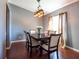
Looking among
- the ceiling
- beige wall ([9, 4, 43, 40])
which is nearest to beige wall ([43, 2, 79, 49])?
the ceiling

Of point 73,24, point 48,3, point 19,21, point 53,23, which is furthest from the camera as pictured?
point 19,21

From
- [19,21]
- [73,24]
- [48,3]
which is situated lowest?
[73,24]

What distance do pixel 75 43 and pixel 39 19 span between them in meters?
4.53

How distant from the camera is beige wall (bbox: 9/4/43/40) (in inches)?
279

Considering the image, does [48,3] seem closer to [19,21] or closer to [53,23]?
[53,23]

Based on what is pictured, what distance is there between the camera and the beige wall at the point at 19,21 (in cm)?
709

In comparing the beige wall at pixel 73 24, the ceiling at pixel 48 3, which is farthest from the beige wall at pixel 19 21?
the beige wall at pixel 73 24

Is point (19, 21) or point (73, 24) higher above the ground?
point (19, 21)

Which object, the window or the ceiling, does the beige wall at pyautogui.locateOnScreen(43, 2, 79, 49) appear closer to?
the ceiling

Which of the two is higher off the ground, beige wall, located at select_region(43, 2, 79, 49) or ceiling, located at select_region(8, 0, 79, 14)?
ceiling, located at select_region(8, 0, 79, 14)

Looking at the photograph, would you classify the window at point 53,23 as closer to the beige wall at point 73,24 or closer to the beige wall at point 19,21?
the beige wall at point 73,24

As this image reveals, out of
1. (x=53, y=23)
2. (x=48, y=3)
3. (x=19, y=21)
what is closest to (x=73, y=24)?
(x=48, y=3)

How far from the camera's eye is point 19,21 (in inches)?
A: 295

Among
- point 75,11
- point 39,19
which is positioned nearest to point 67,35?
point 75,11
